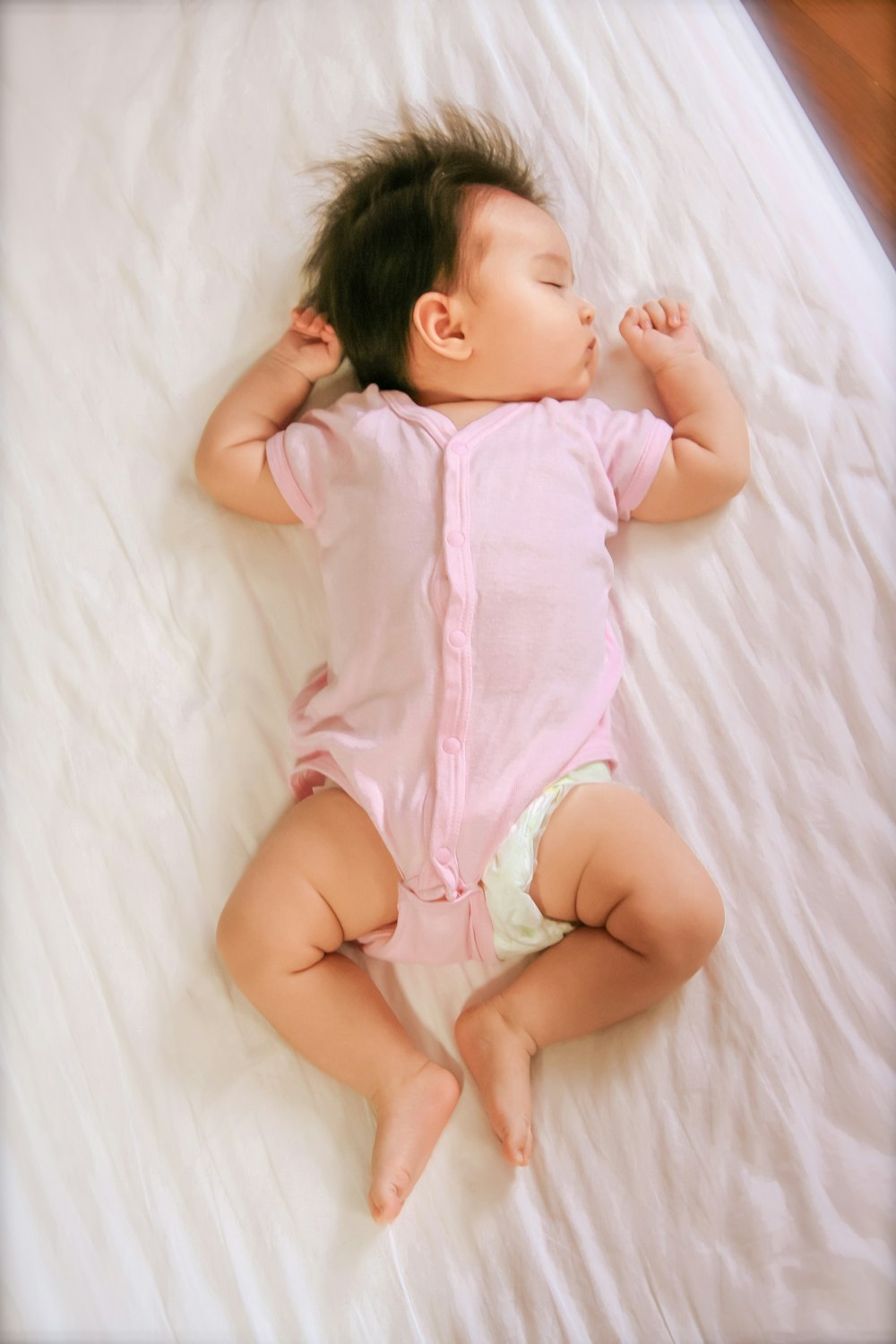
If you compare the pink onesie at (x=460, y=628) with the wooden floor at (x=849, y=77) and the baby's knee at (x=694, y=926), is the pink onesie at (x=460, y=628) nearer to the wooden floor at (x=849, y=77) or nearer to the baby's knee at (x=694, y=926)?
the baby's knee at (x=694, y=926)

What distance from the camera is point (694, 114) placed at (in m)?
1.22

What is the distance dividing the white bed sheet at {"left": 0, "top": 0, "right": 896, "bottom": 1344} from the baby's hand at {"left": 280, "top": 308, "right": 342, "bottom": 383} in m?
0.04

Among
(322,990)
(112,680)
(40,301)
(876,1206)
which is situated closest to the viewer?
(876,1206)

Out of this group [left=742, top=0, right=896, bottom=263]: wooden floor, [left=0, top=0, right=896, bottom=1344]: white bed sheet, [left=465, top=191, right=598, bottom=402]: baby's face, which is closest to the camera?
[left=0, top=0, right=896, bottom=1344]: white bed sheet

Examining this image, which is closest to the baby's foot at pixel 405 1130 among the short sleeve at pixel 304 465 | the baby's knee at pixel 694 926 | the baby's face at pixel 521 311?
the baby's knee at pixel 694 926

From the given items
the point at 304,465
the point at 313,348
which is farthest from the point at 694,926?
the point at 313,348

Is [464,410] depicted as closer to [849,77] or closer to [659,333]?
[659,333]

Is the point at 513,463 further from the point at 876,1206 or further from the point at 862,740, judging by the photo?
the point at 876,1206

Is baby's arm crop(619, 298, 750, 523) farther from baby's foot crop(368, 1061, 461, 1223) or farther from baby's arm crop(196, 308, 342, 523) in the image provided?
baby's foot crop(368, 1061, 461, 1223)

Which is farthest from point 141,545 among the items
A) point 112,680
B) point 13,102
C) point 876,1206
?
point 876,1206

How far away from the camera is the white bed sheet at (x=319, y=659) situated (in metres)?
0.96

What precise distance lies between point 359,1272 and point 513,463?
30.0 inches

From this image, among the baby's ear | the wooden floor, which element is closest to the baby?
the baby's ear

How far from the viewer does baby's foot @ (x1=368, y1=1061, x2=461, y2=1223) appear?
3.16 ft
